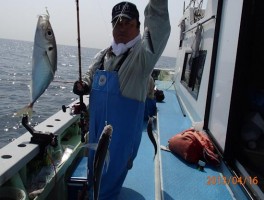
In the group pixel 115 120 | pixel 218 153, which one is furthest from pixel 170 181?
pixel 115 120

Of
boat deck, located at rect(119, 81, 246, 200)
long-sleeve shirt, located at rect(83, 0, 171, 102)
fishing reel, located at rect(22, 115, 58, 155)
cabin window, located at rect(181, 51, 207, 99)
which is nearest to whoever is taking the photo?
long-sleeve shirt, located at rect(83, 0, 171, 102)

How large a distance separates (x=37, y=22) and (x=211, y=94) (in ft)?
9.12

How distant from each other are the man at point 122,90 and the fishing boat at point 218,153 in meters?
0.57

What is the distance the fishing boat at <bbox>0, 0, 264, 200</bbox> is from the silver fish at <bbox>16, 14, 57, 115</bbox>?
2.74ft

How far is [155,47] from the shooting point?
2.53 meters

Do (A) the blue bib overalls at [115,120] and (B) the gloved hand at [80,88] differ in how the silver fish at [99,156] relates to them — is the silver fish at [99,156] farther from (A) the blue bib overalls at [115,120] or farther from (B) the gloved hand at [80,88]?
(B) the gloved hand at [80,88]

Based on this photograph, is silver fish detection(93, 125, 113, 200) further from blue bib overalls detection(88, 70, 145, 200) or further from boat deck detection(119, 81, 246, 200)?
boat deck detection(119, 81, 246, 200)

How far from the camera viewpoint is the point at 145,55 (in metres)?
2.63

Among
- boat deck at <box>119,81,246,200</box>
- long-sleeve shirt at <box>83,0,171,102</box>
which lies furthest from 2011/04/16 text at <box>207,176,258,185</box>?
long-sleeve shirt at <box>83,0,171,102</box>

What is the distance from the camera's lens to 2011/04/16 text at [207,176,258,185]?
9.53 feet

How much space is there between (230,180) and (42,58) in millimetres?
2301

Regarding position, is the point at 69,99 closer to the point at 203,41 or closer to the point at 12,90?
the point at 12,90

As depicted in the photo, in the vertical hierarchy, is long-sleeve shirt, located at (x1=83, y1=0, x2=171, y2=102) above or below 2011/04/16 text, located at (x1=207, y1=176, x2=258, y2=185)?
above

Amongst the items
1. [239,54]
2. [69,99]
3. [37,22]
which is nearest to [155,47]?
[37,22]
